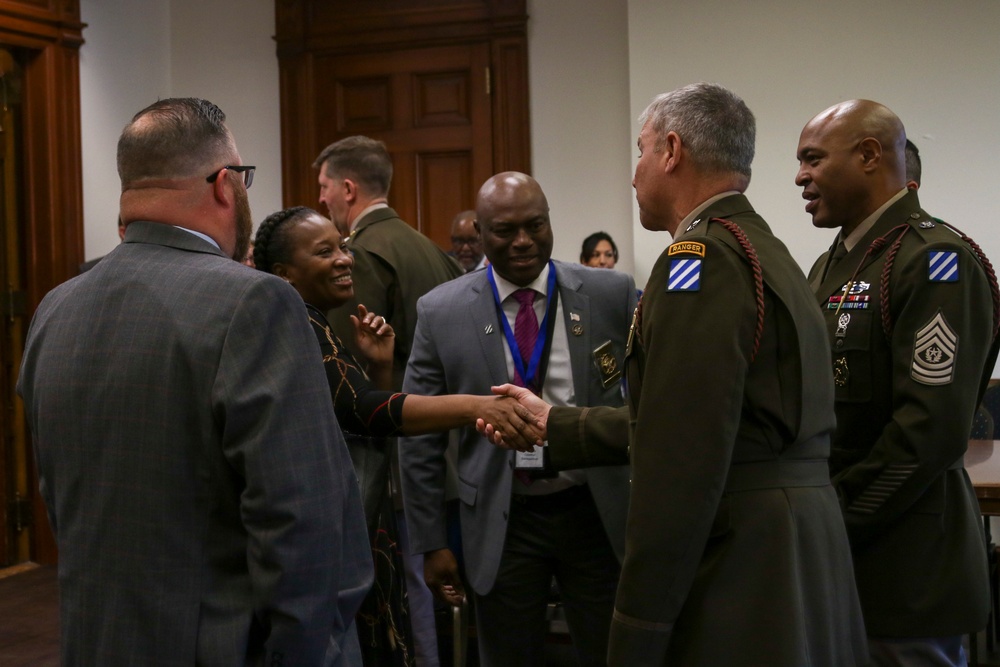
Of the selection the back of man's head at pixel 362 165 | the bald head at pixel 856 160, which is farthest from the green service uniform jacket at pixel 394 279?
the bald head at pixel 856 160

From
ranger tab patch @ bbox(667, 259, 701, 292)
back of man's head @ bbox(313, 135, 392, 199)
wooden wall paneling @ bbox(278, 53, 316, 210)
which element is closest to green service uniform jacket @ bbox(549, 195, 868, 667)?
ranger tab patch @ bbox(667, 259, 701, 292)

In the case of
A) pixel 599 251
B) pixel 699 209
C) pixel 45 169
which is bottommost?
pixel 699 209

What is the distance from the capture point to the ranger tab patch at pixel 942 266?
200 centimetres

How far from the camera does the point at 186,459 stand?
142 centimetres

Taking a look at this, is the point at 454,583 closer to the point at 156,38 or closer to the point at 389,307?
the point at 389,307

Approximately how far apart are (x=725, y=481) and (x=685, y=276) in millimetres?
325

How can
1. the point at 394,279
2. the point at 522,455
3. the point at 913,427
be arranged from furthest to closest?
the point at 394,279, the point at 522,455, the point at 913,427

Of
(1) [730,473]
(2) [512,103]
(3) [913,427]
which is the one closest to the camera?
(1) [730,473]

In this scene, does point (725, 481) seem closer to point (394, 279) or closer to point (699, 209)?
point (699, 209)

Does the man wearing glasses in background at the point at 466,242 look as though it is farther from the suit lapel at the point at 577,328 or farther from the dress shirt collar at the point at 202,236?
the dress shirt collar at the point at 202,236

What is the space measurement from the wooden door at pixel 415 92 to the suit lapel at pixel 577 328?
134 inches

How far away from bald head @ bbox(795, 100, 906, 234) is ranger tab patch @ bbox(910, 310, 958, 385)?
0.35 m

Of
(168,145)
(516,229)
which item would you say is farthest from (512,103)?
(168,145)

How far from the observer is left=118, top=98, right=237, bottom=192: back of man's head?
4.93ft
